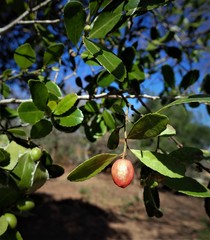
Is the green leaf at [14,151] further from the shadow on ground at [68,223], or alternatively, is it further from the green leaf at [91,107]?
the shadow on ground at [68,223]

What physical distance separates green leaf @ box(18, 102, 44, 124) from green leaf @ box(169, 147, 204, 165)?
28 centimetres

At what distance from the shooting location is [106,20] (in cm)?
63

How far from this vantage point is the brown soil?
211 inches

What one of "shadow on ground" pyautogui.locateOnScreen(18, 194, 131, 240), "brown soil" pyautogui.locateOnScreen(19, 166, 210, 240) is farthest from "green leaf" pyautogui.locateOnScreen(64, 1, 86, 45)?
"shadow on ground" pyautogui.locateOnScreen(18, 194, 131, 240)

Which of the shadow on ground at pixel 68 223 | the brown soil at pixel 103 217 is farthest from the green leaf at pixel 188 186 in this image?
the shadow on ground at pixel 68 223

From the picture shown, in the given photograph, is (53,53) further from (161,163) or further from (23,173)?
(161,163)

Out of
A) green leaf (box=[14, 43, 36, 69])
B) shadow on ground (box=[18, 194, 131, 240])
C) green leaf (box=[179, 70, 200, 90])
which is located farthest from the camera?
shadow on ground (box=[18, 194, 131, 240])

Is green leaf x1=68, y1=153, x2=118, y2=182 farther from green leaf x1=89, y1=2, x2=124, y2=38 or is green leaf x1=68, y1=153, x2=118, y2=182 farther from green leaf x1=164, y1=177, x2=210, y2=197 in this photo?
green leaf x1=89, y1=2, x2=124, y2=38

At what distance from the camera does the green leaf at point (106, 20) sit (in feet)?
2.04

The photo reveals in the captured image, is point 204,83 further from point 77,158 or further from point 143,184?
point 77,158

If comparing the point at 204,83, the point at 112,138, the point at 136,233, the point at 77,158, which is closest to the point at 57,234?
the point at 136,233

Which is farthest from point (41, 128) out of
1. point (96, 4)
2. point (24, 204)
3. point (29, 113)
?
point (96, 4)

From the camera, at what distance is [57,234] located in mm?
5137

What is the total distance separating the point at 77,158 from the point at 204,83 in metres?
10.6
